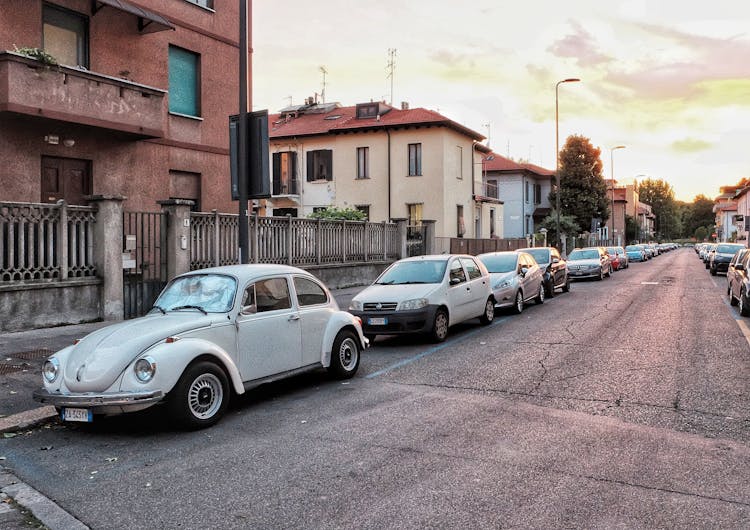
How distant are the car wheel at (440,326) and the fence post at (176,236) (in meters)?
5.79

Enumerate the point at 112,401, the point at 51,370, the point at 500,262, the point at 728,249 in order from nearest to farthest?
the point at 112,401
the point at 51,370
the point at 500,262
the point at 728,249

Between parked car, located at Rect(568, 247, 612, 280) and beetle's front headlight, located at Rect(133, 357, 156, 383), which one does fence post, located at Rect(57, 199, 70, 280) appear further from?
parked car, located at Rect(568, 247, 612, 280)

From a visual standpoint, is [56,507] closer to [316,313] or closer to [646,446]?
[316,313]

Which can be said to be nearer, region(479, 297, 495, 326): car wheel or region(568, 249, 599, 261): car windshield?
region(479, 297, 495, 326): car wheel

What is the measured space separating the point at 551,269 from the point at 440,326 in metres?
10.2

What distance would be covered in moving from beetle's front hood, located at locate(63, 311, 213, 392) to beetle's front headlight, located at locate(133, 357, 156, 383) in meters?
0.12

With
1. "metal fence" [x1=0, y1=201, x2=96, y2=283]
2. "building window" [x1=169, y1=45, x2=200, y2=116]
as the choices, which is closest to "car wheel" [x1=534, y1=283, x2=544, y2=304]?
"building window" [x1=169, y1=45, x2=200, y2=116]

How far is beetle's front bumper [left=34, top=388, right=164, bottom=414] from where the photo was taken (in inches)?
233

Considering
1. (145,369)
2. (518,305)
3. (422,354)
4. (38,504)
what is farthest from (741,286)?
(38,504)

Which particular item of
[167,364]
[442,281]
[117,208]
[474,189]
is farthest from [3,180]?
[474,189]

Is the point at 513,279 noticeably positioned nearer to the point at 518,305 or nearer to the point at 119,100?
the point at 518,305

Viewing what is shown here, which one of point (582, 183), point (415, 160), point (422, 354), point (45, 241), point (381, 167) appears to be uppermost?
point (582, 183)

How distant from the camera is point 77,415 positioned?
240 inches

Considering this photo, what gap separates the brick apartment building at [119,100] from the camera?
14430 millimetres
